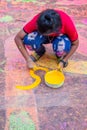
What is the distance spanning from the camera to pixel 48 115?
1.58 m

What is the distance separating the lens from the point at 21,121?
5.00 ft

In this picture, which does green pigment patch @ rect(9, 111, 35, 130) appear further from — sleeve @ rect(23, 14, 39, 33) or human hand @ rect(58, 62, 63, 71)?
sleeve @ rect(23, 14, 39, 33)

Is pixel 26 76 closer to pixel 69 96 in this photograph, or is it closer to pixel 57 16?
pixel 69 96

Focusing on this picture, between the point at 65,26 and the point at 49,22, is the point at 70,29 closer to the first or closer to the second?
the point at 65,26

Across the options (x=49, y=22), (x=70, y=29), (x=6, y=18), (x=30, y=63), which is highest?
(x=49, y=22)

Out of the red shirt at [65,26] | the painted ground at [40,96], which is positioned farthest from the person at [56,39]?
the painted ground at [40,96]

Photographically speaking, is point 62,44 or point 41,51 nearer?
point 62,44

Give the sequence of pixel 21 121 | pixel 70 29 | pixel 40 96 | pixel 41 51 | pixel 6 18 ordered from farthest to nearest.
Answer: pixel 6 18 < pixel 41 51 < pixel 70 29 < pixel 40 96 < pixel 21 121

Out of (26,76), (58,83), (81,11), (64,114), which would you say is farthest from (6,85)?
(81,11)

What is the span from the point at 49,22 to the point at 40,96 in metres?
0.45

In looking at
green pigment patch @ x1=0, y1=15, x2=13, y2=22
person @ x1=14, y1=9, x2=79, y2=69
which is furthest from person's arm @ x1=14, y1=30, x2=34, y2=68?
green pigment patch @ x1=0, y1=15, x2=13, y2=22

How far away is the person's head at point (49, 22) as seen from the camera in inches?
63.9

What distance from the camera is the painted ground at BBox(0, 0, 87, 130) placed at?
153 cm

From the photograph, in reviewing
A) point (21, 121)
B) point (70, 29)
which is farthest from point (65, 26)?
point (21, 121)
